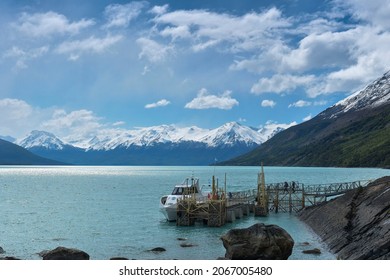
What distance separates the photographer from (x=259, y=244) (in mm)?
26203

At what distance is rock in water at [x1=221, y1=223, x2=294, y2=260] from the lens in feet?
85.9

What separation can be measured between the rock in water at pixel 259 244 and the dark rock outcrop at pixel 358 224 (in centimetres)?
545

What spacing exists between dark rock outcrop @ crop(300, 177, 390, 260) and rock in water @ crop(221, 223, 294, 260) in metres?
5.45

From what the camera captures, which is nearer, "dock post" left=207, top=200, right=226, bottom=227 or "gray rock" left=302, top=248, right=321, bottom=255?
"gray rock" left=302, top=248, right=321, bottom=255

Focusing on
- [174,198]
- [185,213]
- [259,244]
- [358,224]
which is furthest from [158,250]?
[174,198]

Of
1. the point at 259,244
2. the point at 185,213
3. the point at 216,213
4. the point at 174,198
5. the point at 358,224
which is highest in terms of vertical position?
the point at 174,198

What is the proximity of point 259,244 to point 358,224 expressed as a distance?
15.9 meters

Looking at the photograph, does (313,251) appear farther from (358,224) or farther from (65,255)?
(65,255)

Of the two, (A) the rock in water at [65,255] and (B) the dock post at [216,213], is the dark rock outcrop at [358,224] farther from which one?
(A) the rock in water at [65,255]

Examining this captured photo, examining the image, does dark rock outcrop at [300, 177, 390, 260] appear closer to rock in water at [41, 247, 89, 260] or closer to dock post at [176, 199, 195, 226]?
dock post at [176, 199, 195, 226]

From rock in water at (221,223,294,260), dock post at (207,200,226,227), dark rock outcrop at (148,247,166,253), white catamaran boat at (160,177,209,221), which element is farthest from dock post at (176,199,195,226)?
rock in water at (221,223,294,260)
